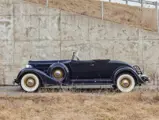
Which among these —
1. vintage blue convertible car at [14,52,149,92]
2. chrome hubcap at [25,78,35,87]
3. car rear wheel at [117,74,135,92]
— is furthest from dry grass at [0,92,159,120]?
chrome hubcap at [25,78,35,87]

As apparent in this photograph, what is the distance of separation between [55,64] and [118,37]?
395 centimetres

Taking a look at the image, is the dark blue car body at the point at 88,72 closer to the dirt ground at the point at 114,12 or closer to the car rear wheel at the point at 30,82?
the car rear wheel at the point at 30,82

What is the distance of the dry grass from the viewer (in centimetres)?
1087

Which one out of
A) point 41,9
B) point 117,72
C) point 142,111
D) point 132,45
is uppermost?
point 41,9

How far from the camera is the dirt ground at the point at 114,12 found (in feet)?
65.2

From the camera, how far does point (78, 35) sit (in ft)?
57.8

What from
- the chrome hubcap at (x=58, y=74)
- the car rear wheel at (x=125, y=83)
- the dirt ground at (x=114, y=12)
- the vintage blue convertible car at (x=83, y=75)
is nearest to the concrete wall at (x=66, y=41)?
the dirt ground at (x=114, y=12)

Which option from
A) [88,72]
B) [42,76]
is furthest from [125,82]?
[42,76]

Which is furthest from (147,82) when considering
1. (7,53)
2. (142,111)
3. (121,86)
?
(7,53)

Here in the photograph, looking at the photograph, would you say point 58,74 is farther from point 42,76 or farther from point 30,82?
point 30,82

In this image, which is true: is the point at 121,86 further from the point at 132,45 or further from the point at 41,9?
the point at 41,9

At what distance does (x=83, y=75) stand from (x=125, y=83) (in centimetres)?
152

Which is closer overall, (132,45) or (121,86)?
(121,86)

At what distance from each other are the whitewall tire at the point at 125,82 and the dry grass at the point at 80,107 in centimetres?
157
